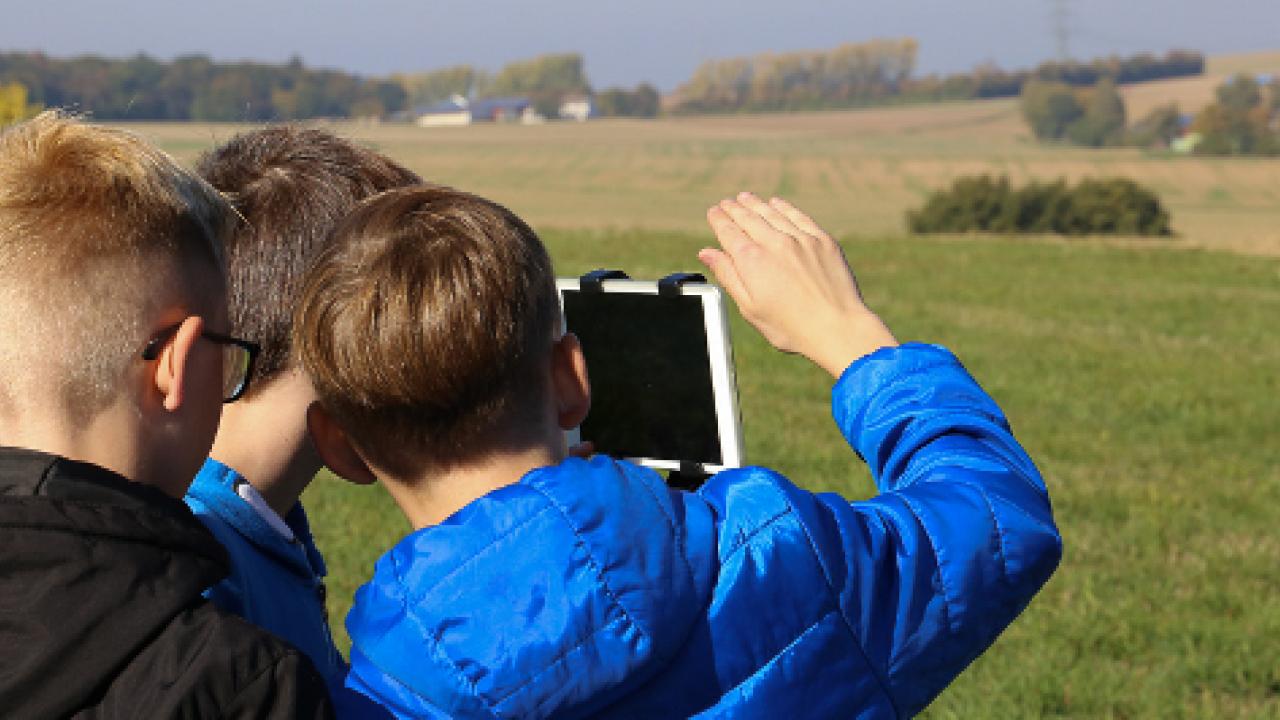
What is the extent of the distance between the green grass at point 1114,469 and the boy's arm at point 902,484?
147 inches

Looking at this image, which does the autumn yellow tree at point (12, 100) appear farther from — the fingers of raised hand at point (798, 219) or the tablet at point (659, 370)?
the fingers of raised hand at point (798, 219)

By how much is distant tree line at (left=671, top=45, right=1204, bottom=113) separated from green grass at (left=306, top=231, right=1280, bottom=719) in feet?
386

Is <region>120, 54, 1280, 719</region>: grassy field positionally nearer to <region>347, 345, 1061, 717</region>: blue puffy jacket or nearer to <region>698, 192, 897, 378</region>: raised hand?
<region>698, 192, 897, 378</region>: raised hand

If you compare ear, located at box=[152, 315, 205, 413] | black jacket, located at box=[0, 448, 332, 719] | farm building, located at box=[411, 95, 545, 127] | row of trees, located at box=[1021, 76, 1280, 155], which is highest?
ear, located at box=[152, 315, 205, 413]

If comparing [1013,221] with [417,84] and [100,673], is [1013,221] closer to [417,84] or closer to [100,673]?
[100,673]

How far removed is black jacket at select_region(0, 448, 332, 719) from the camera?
1336 mm

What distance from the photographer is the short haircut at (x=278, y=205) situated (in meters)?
2.06

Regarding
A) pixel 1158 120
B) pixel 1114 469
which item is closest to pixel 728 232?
pixel 1114 469

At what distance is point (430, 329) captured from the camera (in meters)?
1.44

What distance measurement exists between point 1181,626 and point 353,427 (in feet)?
17.7

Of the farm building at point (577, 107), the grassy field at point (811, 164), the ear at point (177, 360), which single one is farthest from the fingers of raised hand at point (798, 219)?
the farm building at point (577, 107)

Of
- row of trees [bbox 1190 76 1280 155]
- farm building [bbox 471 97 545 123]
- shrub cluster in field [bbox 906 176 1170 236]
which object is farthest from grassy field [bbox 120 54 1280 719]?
Result: farm building [bbox 471 97 545 123]

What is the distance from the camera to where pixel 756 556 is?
4.68 ft

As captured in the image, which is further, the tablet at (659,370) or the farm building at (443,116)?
the farm building at (443,116)
